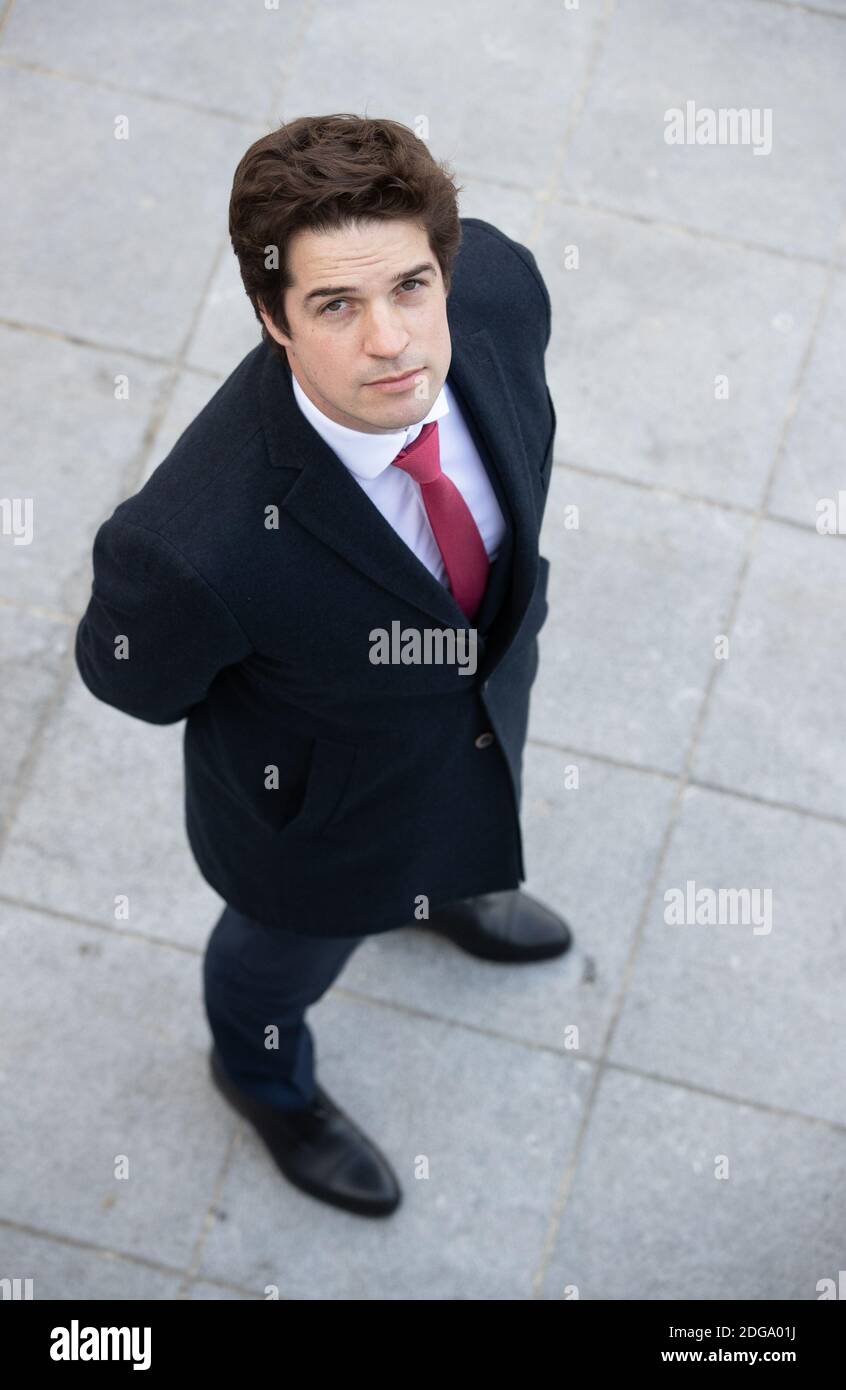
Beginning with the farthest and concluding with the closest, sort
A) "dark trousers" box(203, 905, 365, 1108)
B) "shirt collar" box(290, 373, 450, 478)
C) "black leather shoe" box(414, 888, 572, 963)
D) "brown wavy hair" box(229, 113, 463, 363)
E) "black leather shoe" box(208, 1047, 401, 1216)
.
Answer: "black leather shoe" box(414, 888, 572, 963) < "black leather shoe" box(208, 1047, 401, 1216) < "dark trousers" box(203, 905, 365, 1108) < "shirt collar" box(290, 373, 450, 478) < "brown wavy hair" box(229, 113, 463, 363)

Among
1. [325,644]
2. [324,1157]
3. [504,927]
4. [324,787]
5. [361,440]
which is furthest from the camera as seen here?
[504,927]

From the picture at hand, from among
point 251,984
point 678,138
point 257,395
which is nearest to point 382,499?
point 257,395

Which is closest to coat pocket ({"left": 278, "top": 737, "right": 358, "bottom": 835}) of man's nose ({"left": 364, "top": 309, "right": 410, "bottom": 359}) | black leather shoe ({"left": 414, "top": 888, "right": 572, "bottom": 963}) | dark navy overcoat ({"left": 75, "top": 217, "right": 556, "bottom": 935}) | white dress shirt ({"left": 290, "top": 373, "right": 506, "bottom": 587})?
dark navy overcoat ({"left": 75, "top": 217, "right": 556, "bottom": 935})

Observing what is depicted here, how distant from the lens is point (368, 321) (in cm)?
207

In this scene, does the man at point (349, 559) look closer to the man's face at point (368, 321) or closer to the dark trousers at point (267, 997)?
the man's face at point (368, 321)

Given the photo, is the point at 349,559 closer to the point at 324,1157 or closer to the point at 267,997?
the point at 267,997

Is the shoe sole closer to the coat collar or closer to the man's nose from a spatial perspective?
the coat collar

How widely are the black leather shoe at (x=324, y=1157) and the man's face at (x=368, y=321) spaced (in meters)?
2.13

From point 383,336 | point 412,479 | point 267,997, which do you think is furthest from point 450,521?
point 267,997

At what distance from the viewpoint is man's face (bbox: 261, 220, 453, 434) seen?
2.05 metres

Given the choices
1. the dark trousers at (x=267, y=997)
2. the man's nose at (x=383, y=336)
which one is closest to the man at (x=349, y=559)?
the man's nose at (x=383, y=336)

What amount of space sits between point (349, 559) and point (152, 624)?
12.6 inches

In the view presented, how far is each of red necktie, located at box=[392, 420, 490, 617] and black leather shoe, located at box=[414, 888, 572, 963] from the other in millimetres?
1515

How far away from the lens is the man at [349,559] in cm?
208
